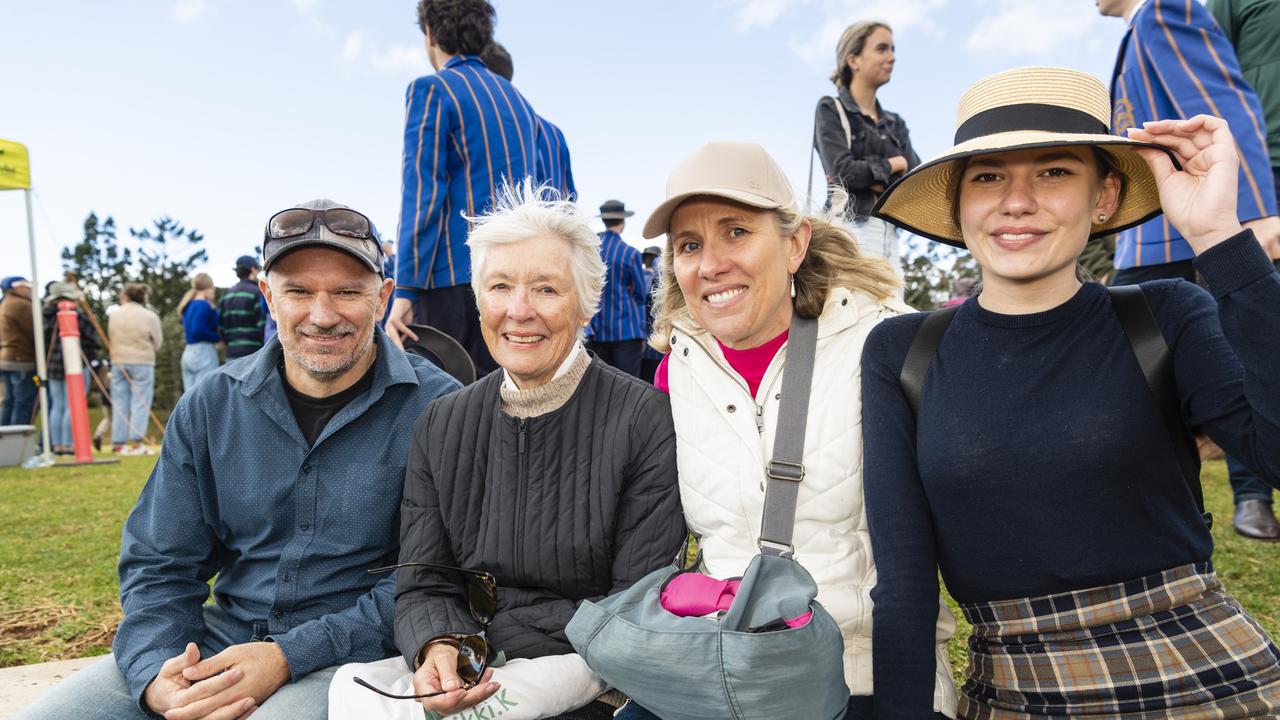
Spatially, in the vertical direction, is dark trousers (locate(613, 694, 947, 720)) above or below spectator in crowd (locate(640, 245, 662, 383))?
below

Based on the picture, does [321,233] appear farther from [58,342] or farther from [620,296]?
[58,342]

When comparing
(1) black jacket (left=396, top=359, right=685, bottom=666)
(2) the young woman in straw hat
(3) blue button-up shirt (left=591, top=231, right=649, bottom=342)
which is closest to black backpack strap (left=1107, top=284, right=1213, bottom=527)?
(2) the young woman in straw hat

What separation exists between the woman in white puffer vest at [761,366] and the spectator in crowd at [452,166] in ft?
5.56

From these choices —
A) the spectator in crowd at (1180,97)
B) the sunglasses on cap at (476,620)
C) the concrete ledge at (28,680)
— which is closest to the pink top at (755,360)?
the sunglasses on cap at (476,620)

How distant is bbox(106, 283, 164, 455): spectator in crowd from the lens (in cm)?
1170

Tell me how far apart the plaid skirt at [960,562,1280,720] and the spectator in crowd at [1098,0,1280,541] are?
5.83 ft

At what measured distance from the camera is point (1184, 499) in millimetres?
1699

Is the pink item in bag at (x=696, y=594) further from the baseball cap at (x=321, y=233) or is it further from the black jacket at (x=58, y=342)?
the black jacket at (x=58, y=342)

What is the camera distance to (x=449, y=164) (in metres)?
3.84

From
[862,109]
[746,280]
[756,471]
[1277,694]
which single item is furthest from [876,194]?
[1277,694]

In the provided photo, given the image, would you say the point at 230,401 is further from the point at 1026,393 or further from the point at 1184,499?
the point at 1184,499

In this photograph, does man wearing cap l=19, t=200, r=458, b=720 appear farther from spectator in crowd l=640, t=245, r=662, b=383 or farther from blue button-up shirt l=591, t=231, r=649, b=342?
spectator in crowd l=640, t=245, r=662, b=383

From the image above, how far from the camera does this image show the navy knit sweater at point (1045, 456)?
164cm

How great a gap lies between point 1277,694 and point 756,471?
113 centimetres
